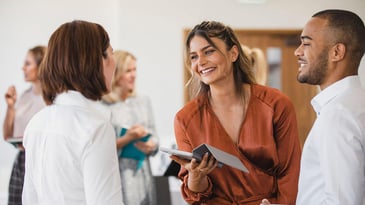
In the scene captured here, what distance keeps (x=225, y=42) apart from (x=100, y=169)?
2.71 feet

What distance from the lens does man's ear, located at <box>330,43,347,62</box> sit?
1748 mm

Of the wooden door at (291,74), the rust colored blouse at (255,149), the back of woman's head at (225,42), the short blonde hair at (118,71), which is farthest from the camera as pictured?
the wooden door at (291,74)

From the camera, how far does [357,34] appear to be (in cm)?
180

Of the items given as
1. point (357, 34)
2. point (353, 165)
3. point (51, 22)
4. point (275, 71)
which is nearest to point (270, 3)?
point (275, 71)

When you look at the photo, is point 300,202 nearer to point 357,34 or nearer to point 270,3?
point 357,34

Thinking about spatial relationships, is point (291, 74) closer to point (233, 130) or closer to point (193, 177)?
point (233, 130)

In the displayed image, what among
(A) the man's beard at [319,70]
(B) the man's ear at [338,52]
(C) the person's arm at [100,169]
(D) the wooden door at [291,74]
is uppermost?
(B) the man's ear at [338,52]

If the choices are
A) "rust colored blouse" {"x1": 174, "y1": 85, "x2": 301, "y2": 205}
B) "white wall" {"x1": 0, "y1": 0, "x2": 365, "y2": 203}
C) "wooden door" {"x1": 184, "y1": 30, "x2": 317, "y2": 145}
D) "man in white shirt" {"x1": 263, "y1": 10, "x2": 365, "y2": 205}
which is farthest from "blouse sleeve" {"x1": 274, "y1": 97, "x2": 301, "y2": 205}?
"wooden door" {"x1": 184, "y1": 30, "x2": 317, "y2": 145}

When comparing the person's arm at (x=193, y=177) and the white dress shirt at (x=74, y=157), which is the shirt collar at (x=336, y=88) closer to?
the person's arm at (x=193, y=177)

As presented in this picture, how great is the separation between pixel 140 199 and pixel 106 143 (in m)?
2.04

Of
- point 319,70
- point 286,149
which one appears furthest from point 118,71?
point 319,70

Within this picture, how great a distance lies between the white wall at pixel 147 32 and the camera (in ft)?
18.6

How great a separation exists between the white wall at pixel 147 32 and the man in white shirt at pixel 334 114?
12.8 ft

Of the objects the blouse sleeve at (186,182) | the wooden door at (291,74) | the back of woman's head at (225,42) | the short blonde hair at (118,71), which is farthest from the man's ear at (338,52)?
the wooden door at (291,74)
